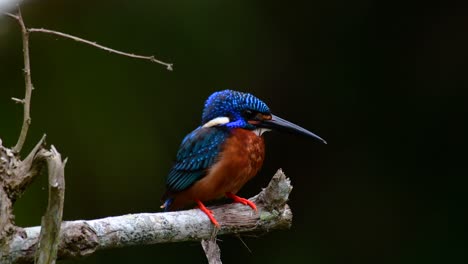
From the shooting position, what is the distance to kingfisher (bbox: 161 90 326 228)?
11.7 ft

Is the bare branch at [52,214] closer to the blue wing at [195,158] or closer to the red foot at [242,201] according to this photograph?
the red foot at [242,201]

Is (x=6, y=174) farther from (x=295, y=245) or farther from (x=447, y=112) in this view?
(x=447, y=112)

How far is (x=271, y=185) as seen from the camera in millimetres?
3271

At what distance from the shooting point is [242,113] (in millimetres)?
3709

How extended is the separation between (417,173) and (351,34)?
0.93m

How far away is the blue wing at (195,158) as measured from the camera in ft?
11.8

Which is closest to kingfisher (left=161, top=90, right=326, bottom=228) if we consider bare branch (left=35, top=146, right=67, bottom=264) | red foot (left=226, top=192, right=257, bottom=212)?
red foot (left=226, top=192, right=257, bottom=212)

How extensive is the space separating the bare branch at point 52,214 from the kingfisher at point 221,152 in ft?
3.55

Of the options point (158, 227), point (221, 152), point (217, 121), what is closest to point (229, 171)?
point (221, 152)

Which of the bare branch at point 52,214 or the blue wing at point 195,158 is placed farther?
the blue wing at point 195,158

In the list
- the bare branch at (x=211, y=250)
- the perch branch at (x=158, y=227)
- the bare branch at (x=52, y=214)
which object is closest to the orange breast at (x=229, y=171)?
the perch branch at (x=158, y=227)

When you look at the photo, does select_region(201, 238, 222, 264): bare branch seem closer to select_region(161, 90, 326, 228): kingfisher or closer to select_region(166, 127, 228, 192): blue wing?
select_region(161, 90, 326, 228): kingfisher

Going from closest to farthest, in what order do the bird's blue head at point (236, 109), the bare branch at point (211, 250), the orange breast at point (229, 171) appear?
the bare branch at point (211, 250) < the orange breast at point (229, 171) < the bird's blue head at point (236, 109)

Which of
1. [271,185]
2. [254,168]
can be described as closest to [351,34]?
[254,168]
